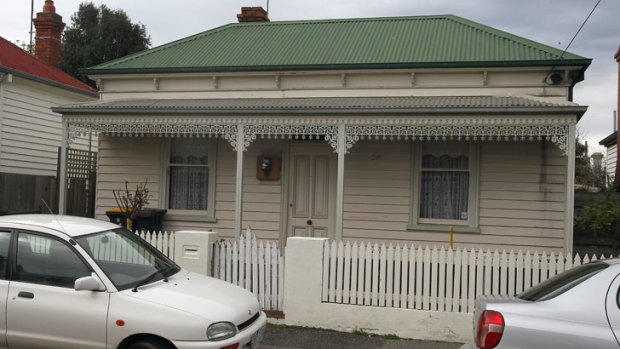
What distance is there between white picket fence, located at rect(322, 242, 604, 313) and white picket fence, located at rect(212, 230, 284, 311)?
2.39 ft

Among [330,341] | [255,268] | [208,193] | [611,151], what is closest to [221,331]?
[330,341]

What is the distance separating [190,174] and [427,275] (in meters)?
Result: 6.03

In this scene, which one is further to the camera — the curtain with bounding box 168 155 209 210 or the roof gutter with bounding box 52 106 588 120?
the curtain with bounding box 168 155 209 210

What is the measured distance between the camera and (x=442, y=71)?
34.3 feet

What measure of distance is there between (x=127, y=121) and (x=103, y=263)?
5.46 m

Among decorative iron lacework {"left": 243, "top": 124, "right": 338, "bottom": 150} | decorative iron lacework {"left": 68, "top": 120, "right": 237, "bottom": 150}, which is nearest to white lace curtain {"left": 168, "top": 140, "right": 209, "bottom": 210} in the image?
decorative iron lacework {"left": 68, "top": 120, "right": 237, "bottom": 150}

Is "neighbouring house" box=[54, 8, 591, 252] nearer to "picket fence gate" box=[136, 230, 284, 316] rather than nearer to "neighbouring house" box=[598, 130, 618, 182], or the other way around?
"picket fence gate" box=[136, 230, 284, 316]

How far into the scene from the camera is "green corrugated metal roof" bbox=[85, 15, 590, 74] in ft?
34.6

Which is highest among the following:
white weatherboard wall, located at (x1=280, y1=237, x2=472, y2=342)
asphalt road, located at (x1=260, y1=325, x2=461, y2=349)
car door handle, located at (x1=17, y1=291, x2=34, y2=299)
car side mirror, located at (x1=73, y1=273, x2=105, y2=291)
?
car side mirror, located at (x1=73, y1=273, x2=105, y2=291)

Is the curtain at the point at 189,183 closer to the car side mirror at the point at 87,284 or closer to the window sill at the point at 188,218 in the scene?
the window sill at the point at 188,218

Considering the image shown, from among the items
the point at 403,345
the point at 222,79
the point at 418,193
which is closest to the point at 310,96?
the point at 222,79

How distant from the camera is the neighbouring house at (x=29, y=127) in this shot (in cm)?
1277

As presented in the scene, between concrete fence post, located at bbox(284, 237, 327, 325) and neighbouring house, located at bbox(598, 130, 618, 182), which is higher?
neighbouring house, located at bbox(598, 130, 618, 182)

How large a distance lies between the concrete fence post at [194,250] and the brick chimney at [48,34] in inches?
469
